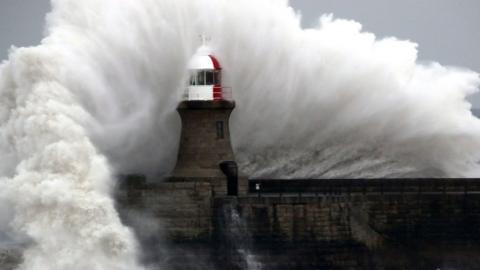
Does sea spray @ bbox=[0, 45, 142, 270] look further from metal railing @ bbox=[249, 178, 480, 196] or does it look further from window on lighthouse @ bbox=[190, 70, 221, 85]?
metal railing @ bbox=[249, 178, 480, 196]

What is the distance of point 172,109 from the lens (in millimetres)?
56781

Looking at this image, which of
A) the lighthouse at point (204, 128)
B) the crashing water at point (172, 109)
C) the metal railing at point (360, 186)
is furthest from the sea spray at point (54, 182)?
the metal railing at point (360, 186)

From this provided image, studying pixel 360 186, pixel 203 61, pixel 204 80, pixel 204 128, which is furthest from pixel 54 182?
pixel 360 186

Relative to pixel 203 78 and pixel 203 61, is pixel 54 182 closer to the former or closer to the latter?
pixel 203 78

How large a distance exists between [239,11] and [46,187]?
28.2ft

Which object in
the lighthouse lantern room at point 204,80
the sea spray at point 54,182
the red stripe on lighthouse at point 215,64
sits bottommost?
the sea spray at point 54,182

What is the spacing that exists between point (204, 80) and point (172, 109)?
1.39 meters

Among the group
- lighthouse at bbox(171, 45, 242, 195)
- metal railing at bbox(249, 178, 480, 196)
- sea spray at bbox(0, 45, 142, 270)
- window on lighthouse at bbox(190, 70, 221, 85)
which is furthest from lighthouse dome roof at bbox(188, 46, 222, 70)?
sea spray at bbox(0, 45, 142, 270)

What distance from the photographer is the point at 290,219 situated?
179 feet

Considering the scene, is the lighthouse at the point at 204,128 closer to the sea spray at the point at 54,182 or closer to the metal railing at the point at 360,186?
the metal railing at the point at 360,186

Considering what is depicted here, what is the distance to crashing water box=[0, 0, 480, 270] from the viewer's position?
5294cm

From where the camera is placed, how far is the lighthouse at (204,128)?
55.7 metres

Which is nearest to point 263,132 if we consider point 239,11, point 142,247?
point 239,11

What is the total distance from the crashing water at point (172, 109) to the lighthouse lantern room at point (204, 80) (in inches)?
26.8
